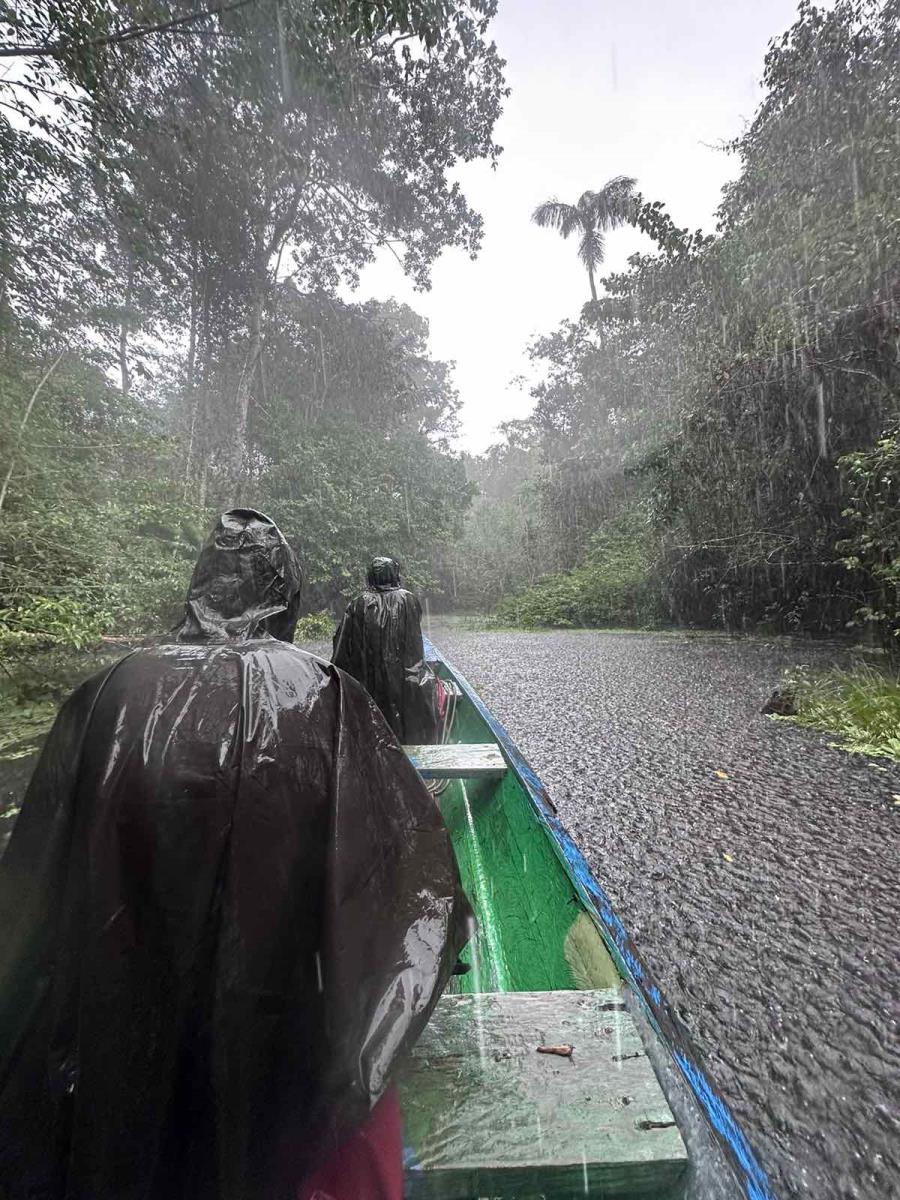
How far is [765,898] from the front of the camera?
7.83 ft

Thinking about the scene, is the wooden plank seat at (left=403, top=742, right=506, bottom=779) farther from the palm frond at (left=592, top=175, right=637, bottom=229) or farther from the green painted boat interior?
the palm frond at (left=592, top=175, right=637, bottom=229)

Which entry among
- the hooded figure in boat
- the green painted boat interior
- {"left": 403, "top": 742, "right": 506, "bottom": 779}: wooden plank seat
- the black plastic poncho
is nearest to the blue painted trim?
the green painted boat interior

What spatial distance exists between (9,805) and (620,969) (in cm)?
431

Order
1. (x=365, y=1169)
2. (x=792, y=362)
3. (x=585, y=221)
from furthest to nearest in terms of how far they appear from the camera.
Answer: (x=585, y=221) < (x=792, y=362) < (x=365, y=1169)

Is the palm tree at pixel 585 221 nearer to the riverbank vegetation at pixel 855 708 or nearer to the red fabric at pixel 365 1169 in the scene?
the riverbank vegetation at pixel 855 708

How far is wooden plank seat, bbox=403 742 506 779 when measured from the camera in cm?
253

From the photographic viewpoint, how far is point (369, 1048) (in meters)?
0.89

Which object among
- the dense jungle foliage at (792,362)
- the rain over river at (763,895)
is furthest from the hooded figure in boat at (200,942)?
the dense jungle foliage at (792,362)

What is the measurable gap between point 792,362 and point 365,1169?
9.52 metres

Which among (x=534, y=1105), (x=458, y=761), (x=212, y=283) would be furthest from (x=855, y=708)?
(x=212, y=283)

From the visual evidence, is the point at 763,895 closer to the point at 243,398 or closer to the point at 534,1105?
the point at 534,1105

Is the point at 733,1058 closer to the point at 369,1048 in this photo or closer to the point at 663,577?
the point at 369,1048

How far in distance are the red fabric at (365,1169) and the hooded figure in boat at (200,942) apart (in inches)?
1.0


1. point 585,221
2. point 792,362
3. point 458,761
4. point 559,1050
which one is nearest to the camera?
point 559,1050
